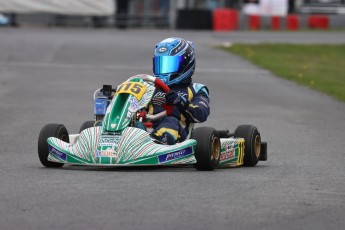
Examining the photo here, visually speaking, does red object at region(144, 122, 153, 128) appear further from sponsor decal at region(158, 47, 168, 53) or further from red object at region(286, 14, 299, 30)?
red object at region(286, 14, 299, 30)

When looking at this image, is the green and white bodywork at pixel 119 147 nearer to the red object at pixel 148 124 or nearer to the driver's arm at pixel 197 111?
the red object at pixel 148 124

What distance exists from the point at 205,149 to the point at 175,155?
24 centimetres

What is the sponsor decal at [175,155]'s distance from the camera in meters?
8.55

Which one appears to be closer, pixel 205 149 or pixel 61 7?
pixel 205 149

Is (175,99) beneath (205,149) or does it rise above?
above

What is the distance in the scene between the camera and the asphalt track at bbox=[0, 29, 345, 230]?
6.32 metres

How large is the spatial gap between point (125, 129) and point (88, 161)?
382mm

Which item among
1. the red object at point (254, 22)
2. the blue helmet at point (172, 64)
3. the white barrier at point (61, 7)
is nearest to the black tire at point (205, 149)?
the blue helmet at point (172, 64)

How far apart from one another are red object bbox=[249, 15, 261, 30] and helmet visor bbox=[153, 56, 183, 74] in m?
32.1

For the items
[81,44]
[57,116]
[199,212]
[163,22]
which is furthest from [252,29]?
[199,212]

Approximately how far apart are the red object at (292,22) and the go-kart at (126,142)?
33.2 m

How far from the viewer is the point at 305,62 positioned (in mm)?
25953

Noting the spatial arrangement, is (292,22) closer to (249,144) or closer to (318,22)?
(318,22)

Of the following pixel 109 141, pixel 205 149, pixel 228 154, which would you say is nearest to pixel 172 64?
pixel 228 154
